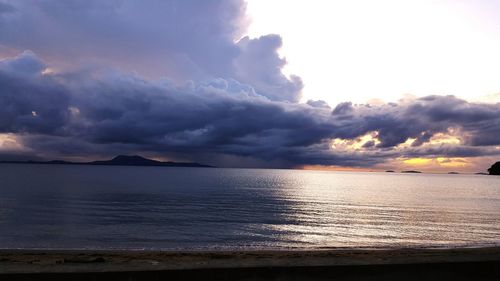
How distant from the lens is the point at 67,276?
19.7 ft

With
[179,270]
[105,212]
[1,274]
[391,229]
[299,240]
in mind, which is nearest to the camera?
[1,274]

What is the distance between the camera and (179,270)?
6.43m

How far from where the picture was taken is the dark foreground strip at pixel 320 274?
20.0 ft

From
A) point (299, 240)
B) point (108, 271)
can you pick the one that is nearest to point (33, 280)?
point (108, 271)

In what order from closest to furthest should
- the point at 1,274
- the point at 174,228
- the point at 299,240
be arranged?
the point at 1,274, the point at 299,240, the point at 174,228

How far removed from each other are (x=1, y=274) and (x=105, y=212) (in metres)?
40.6

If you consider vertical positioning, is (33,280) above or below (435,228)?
above

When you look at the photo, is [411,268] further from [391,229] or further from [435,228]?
[435,228]

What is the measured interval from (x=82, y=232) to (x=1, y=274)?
26.8m

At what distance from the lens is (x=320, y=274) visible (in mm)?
6680

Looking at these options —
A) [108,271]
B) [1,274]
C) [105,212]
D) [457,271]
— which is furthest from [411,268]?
[105,212]

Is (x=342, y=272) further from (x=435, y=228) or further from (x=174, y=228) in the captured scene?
(x=435, y=228)

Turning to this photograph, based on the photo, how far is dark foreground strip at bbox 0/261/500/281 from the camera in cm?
611

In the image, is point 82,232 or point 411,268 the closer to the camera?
point 411,268
